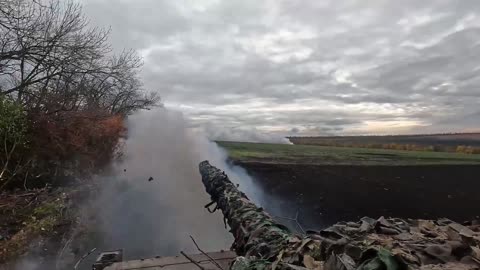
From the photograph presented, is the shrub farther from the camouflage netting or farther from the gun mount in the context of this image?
the camouflage netting

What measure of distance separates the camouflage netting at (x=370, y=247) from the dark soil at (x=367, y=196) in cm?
1004

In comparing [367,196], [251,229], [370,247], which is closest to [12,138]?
[251,229]

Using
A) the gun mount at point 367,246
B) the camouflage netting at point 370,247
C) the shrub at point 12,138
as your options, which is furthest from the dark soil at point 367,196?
the shrub at point 12,138

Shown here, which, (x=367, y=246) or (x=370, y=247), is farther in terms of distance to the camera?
(x=367, y=246)

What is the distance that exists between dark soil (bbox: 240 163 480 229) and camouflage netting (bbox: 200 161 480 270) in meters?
10.0

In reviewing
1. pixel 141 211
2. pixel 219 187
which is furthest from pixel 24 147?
pixel 219 187

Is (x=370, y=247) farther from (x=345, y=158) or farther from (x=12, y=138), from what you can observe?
(x=345, y=158)

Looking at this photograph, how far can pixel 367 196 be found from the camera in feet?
66.3

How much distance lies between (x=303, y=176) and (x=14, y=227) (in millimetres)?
22861

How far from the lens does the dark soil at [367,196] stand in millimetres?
15922

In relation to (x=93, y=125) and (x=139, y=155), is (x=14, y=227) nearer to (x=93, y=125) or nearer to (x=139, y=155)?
(x=93, y=125)

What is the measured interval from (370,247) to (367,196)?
19357 millimetres

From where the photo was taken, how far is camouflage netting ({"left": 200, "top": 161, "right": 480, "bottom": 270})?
2.28 m

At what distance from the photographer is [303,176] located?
1124 inches
